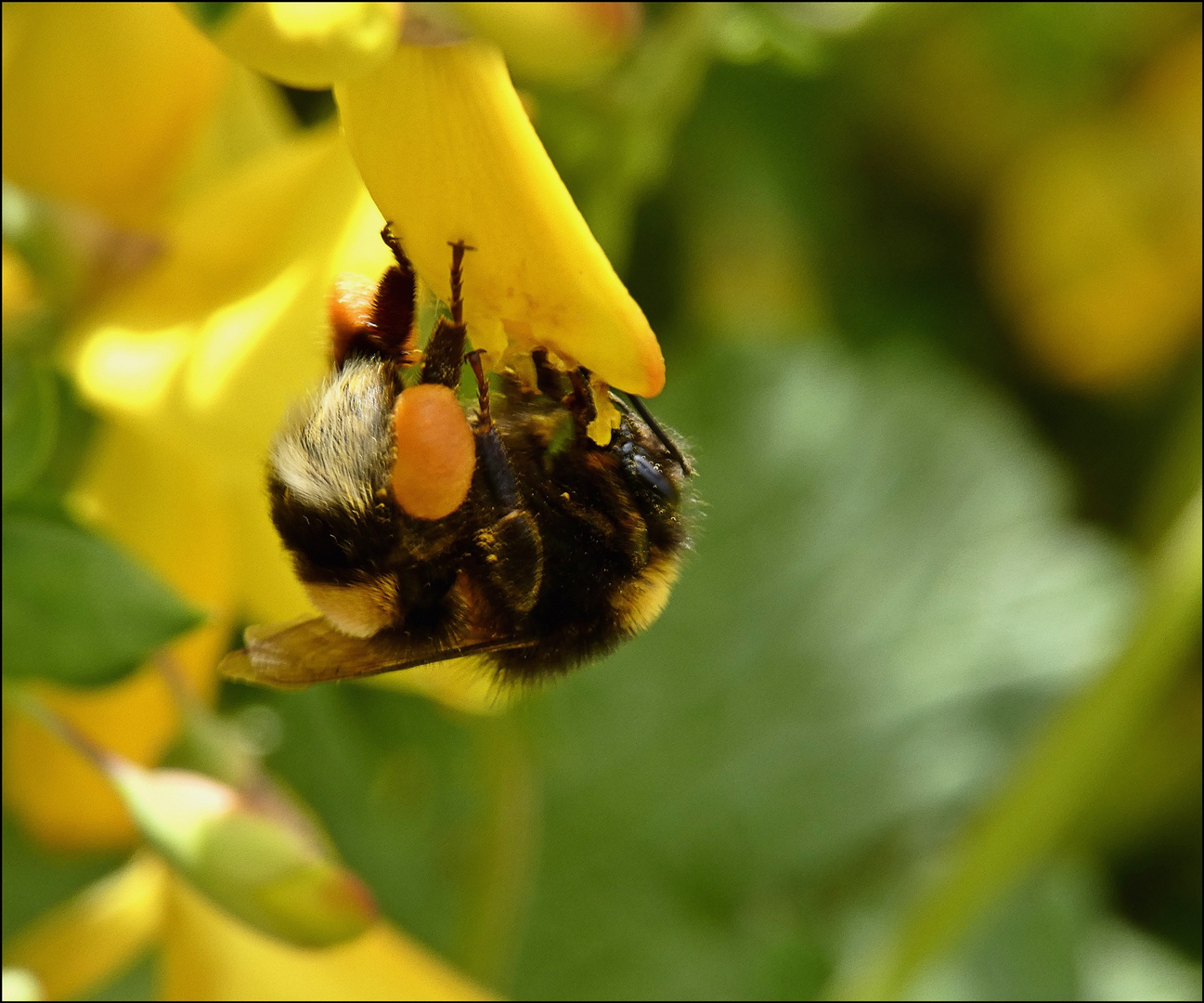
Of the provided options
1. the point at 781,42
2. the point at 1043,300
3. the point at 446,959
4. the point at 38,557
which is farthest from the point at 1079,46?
the point at 38,557

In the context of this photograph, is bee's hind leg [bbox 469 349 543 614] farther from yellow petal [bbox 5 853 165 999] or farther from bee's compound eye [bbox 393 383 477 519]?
yellow petal [bbox 5 853 165 999]

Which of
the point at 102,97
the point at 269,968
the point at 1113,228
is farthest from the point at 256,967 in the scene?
the point at 1113,228

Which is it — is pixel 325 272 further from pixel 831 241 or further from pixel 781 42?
Result: pixel 831 241

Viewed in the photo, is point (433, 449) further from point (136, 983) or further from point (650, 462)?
point (136, 983)

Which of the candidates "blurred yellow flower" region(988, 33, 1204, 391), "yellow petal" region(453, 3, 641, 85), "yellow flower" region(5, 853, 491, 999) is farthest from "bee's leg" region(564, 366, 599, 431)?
"blurred yellow flower" region(988, 33, 1204, 391)

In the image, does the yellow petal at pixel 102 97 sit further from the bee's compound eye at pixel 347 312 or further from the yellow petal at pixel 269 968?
the yellow petal at pixel 269 968

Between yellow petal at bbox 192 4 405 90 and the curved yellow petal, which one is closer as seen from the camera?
yellow petal at bbox 192 4 405 90
